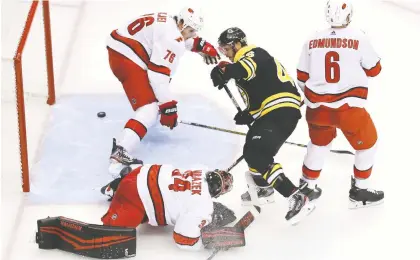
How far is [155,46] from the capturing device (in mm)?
5117

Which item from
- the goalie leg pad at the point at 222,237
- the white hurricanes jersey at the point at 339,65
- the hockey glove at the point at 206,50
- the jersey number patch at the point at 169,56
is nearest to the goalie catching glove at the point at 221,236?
the goalie leg pad at the point at 222,237

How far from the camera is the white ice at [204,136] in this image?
465 centimetres

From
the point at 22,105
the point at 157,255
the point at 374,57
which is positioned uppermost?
the point at 374,57

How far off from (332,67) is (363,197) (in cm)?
73

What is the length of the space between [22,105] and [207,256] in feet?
3.86

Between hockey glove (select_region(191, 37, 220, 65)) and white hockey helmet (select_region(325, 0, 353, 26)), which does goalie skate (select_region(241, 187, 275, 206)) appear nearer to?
white hockey helmet (select_region(325, 0, 353, 26))

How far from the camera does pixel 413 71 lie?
611 centimetres

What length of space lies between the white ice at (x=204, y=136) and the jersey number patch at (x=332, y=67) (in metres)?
0.70

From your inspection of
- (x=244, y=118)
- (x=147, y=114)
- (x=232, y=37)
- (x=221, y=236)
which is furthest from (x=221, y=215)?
(x=232, y=37)

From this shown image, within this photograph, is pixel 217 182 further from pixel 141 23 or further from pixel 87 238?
pixel 141 23

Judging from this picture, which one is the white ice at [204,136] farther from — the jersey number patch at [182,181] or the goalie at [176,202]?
the jersey number patch at [182,181]

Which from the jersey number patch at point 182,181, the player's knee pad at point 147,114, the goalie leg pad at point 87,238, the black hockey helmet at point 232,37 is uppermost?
the black hockey helmet at point 232,37

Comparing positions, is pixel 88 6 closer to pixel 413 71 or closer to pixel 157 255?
pixel 413 71

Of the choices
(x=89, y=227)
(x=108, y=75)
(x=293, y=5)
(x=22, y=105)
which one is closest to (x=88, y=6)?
(x=108, y=75)
